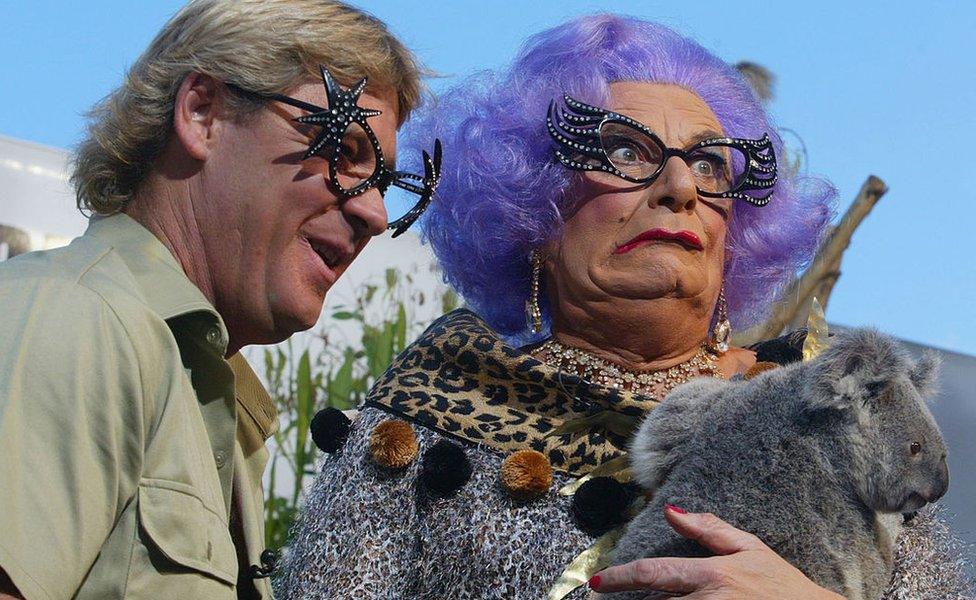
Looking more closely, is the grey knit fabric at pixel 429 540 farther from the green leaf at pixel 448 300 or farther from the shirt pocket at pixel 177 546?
the green leaf at pixel 448 300

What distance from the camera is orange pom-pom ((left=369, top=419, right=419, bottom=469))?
2930mm

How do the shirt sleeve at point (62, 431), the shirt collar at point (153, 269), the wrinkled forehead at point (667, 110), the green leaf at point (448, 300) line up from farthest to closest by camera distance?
the green leaf at point (448, 300), the wrinkled forehead at point (667, 110), the shirt collar at point (153, 269), the shirt sleeve at point (62, 431)

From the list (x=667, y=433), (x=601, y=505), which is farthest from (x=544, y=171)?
(x=667, y=433)

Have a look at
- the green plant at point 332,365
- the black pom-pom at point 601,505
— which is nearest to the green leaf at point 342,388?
the green plant at point 332,365

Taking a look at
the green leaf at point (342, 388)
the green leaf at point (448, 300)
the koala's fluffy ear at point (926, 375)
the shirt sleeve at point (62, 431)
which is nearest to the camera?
A: the shirt sleeve at point (62, 431)

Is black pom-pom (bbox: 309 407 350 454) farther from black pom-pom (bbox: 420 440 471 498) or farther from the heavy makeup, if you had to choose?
the heavy makeup

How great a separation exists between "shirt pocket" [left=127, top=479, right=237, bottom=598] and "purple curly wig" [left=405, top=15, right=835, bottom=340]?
1.46 meters

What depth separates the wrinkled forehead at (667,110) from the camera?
10.2 feet

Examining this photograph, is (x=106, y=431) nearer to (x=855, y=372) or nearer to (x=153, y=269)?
(x=153, y=269)

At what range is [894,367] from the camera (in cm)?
217

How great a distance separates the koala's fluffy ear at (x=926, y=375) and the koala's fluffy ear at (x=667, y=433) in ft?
1.18

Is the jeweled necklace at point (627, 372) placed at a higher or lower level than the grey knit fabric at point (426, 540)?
higher

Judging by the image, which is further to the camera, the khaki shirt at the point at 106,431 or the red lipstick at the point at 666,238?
the red lipstick at the point at 666,238

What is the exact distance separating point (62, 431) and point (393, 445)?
49.3 inches
